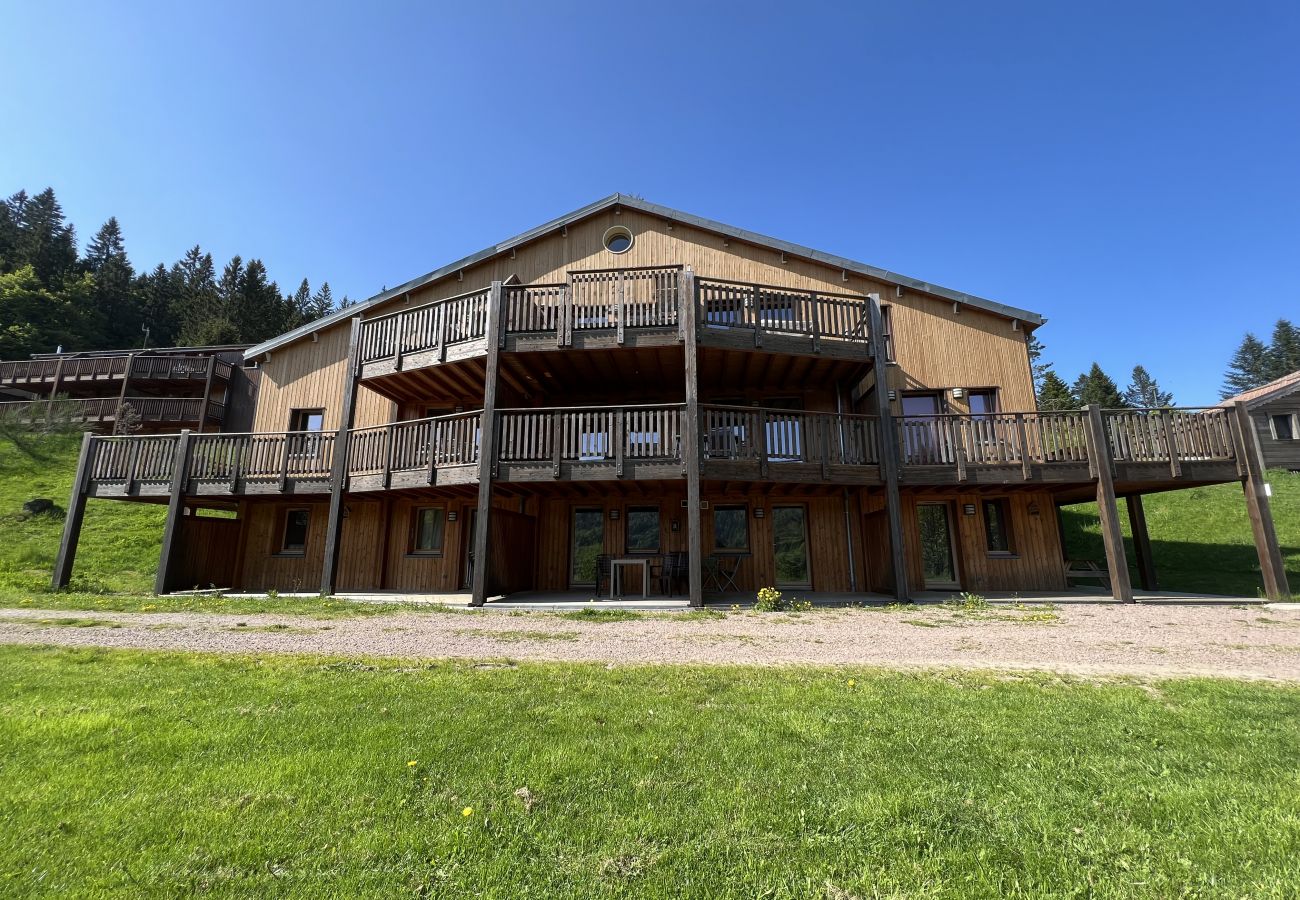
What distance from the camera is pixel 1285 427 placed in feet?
48.9

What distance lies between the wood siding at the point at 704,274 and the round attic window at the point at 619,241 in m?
0.18

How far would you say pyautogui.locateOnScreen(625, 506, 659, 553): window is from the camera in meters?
14.3

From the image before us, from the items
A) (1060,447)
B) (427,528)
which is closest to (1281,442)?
(1060,447)

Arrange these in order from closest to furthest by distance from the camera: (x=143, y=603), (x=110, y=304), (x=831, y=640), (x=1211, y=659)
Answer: (x=1211, y=659)
(x=831, y=640)
(x=143, y=603)
(x=110, y=304)

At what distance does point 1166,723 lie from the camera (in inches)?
154

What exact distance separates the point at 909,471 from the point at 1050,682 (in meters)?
7.40

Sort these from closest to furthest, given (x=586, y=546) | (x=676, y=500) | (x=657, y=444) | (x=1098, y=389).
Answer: (x=657, y=444)
(x=676, y=500)
(x=586, y=546)
(x=1098, y=389)

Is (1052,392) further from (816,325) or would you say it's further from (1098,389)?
(816,325)

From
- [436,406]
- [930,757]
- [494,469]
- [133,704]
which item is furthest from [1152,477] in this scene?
[436,406]

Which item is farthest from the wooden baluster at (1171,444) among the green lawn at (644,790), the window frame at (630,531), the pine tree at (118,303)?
the pine tree at (118,303)

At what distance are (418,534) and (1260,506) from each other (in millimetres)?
19100

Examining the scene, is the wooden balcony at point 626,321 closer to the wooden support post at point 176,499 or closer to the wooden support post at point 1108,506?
the wooden support post at point 176,499

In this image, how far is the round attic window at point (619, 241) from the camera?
16.3m

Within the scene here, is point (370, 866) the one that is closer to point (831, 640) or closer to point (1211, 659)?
point (831, 640)
